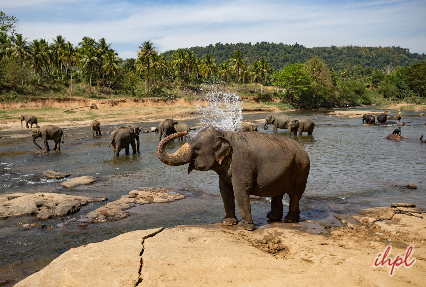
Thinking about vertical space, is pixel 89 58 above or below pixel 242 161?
above

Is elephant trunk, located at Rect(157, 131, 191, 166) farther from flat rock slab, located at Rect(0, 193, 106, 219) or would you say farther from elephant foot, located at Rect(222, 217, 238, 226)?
flat rock slab, located at Rect(0, 193, 106, 219)

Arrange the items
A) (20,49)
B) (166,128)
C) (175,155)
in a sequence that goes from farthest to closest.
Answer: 1. (20,49)
2. (166,128)
3. (175,155)

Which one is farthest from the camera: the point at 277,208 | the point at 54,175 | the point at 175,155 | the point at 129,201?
the point at 54,175

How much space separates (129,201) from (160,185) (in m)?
2.43

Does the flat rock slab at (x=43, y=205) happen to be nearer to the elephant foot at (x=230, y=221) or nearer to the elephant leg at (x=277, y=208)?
the elephant foot at (x=230, y=221)

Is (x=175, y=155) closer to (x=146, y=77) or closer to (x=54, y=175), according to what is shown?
(x=54, y=175)

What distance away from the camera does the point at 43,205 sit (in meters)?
9.34

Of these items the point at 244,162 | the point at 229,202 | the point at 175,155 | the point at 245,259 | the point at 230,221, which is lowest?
the point at 230,221

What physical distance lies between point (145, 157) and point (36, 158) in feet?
21.0

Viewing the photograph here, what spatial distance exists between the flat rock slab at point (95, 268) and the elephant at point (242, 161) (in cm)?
191

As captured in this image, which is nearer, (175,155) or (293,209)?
(175,155)

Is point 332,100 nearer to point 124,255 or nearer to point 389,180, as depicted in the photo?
point 389,180

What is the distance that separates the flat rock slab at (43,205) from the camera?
8.84m

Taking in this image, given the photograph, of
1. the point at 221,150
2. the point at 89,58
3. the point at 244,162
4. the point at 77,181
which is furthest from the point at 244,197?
the point at 89,58
